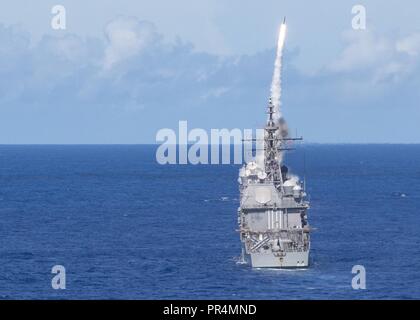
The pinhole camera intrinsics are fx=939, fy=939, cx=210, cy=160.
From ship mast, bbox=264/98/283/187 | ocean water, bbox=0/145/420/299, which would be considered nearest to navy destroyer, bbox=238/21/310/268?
ship mast, bbox=264/98/283/187

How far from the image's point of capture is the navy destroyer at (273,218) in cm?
9175

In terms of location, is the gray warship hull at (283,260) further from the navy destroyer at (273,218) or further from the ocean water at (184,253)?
the ocean water at (184,253)

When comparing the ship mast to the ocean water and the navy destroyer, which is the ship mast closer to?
the navy destroyer

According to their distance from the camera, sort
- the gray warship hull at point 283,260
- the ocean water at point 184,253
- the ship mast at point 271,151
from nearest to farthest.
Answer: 1. the ocean water at point 184,253
2. the gray warship hull at point 283,260
3. the ship mast at point 271,151

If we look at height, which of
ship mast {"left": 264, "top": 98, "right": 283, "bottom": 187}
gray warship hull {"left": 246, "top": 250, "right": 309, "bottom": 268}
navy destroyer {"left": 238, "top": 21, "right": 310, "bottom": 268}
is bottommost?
gray warship hull {"left": 246, "top": 250, "right": 309, "bottom": 268}

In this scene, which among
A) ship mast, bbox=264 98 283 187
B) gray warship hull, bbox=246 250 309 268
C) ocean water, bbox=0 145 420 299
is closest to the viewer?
ocean water, bbox=0 145 420 299

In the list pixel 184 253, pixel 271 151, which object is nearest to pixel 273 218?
pixel 271 151

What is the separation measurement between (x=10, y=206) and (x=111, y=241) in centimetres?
6083

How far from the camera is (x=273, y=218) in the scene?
94812mm

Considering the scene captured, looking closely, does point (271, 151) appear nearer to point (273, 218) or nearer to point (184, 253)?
point (273, 218)

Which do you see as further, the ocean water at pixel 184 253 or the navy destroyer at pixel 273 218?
the navy destroyer at pixel 273 218

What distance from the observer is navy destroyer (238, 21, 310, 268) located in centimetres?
9175

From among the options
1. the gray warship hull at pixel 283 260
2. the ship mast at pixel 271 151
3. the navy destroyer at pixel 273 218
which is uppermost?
the ship mast at pixel 271 151

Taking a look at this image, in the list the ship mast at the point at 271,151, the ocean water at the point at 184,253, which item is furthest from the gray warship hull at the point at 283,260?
the ship mast at the point at 271,151
